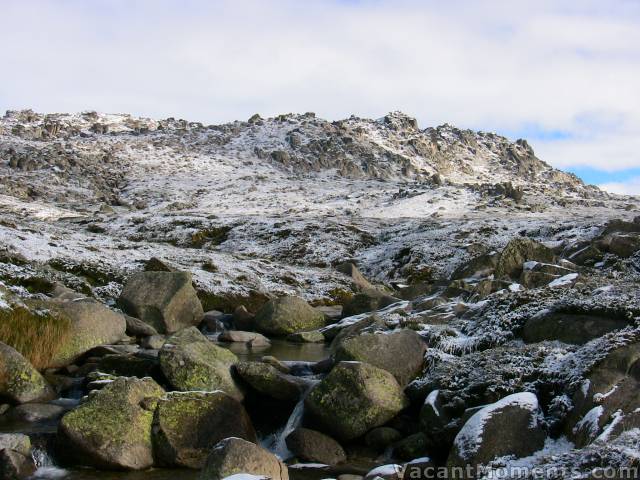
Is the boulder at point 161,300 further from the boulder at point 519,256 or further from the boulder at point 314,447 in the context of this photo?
the boulder at point 519,256

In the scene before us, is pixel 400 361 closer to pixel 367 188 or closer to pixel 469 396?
pixel 469 396

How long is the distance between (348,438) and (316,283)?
22.7 meters

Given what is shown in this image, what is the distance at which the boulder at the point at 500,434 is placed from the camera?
29.1ft

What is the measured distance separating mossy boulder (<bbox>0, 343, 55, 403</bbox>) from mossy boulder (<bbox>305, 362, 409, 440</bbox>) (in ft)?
20.9

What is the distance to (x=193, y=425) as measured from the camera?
11109 mm

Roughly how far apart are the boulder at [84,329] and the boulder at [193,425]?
18.9 feet

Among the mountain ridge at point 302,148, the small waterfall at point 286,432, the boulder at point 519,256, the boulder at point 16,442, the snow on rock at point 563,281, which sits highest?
the mountain ridge at point 302,148

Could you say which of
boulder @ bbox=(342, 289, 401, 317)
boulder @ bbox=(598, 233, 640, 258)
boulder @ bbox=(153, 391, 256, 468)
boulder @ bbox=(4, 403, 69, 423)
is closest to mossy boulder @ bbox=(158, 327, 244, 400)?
boulder @ bbox=(153, 391, 256, 468)

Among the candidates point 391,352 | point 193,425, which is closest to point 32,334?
point 193,425

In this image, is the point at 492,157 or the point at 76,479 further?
the point at 492,157

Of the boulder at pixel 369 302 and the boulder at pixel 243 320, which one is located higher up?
the boulder at pixel 369 302

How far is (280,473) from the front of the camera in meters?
9.45

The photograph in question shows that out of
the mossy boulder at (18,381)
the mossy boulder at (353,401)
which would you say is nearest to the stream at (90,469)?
the mossy boulder at (18,381)

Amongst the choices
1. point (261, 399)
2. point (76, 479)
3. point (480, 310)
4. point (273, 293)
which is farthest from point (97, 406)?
point (273, 293)
